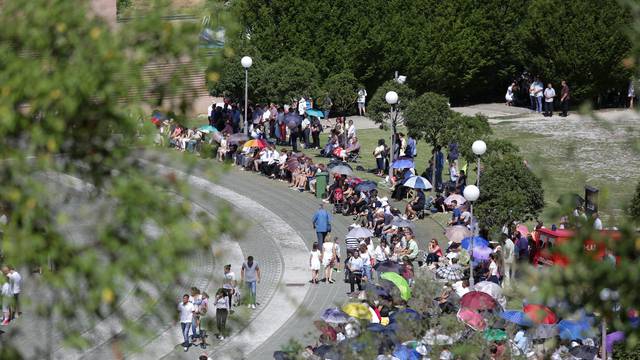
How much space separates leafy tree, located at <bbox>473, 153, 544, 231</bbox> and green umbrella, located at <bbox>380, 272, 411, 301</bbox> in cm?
335

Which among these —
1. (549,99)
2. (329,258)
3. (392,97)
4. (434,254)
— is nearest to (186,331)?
(329,258)

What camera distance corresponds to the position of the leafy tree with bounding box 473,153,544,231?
26.5 meters

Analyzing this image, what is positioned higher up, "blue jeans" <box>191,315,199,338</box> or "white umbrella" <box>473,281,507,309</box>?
"white umbrella" <box>473,281,507,309</box>

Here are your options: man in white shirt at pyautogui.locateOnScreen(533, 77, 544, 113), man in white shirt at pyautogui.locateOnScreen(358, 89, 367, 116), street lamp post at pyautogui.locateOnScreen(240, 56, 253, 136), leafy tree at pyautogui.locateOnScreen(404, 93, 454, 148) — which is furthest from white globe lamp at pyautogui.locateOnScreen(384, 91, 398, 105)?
man in white shirt at pyautogui.locateOnScreen(533, 77, 544, 113)

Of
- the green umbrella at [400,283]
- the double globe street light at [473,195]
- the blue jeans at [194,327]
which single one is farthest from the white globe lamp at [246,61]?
the blue jeans at [194,327]

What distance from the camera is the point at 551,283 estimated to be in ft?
30.4

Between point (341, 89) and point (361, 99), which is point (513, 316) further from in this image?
point (361, 99)

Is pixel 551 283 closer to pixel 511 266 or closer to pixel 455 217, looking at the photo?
pixel 511 266

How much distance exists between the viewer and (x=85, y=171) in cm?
984

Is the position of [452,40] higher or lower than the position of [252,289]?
higher

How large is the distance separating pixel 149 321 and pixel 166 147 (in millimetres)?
1524

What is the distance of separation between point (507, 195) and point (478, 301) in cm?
490

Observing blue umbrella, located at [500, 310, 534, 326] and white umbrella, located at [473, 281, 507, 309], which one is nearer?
blue umbrella, located at [500, 310, 534, 326]

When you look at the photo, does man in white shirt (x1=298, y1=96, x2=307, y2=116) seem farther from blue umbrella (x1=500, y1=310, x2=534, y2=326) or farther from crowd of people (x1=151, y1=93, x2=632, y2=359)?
blue umbrella (x1=500, y1=310, x2=534, y2=326)
